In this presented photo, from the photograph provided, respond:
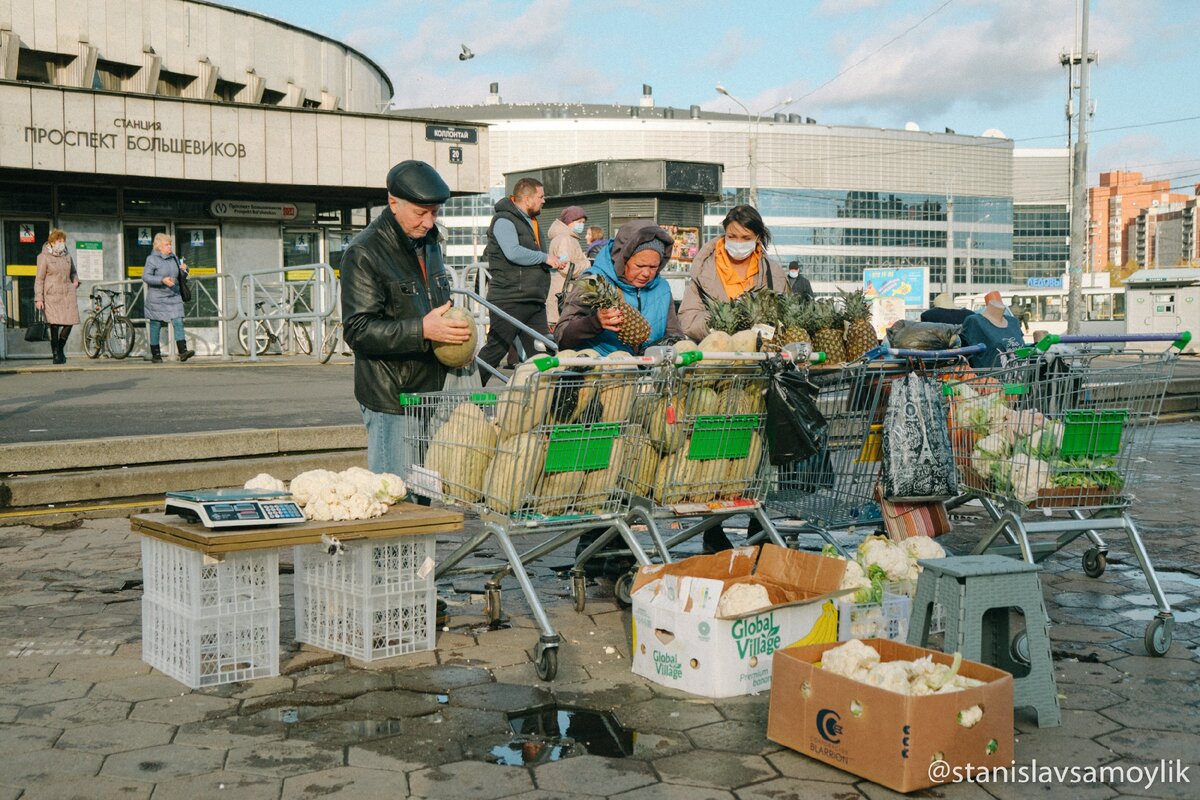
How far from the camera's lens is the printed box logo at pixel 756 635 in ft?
14.6

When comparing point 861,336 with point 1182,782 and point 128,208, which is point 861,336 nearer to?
point 1182,782

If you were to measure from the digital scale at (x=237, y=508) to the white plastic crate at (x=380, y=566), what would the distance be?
24cm

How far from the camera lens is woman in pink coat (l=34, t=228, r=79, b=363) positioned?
17.1 metres

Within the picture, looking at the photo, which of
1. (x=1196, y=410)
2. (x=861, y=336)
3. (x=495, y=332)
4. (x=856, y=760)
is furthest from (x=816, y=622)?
(x=1196, y=410)

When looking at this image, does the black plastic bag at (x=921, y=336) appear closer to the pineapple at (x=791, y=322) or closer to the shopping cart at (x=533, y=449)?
the pineapple at (x=791, y=322)

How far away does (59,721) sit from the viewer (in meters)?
4.14

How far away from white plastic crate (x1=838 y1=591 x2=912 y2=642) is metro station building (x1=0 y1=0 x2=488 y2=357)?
17846 mm

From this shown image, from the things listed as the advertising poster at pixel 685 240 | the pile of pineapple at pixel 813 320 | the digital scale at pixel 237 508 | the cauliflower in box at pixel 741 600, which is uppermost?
the advertising poster at pixel 685 240

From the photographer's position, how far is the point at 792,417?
5453 millimetres

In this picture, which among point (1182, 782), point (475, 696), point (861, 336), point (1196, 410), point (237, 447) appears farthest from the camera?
point (1196, 410)

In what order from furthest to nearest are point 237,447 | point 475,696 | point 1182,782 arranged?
point 237,447, point 475,696, point 1182,782

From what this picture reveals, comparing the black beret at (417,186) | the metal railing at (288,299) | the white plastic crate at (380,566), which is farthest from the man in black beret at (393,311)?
the metal railing at (288,299)

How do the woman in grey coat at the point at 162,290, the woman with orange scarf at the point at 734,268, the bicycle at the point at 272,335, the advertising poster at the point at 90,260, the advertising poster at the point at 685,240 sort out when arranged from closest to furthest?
the woman with orange scarf at the point at 734,268 < the woman in grey coat at the point at 162,290 < the advertising poster at the point at 685,240 < the advertising poster at the point at 90,260 < the bicycle at the point at 272,335

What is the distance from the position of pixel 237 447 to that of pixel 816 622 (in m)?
6.05
